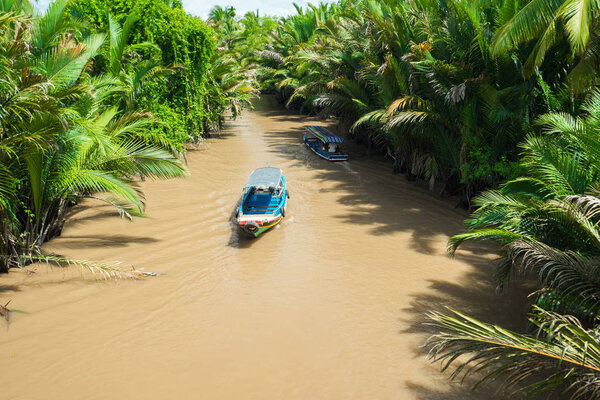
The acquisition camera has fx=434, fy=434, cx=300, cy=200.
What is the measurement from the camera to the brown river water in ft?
18.9

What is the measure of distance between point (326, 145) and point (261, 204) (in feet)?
27.4

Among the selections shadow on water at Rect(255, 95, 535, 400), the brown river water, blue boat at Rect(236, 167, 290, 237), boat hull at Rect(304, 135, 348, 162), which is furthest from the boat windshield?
boat hull at Rect(304, 135, 348, 162)

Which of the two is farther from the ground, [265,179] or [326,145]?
[326,145]

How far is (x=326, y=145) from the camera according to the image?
1888cm

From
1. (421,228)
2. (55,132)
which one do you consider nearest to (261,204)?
(421,228)

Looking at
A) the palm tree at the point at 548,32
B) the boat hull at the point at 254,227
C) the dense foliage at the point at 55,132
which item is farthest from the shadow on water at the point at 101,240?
the palm tree at the point at 548,32

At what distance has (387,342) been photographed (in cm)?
663

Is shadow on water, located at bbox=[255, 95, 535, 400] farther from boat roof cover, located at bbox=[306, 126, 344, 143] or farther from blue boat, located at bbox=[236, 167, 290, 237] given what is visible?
blue boat, located at bbox=[236, 167, 290, 237]

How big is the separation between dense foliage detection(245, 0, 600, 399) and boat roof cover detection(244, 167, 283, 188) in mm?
3341

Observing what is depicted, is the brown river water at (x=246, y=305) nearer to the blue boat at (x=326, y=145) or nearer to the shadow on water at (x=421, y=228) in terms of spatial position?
the shadow on water at (x=421, y=228)

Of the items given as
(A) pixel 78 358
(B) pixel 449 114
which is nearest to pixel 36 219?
(A) pixel 78 358

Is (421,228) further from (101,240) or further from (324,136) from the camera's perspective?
(324,136)

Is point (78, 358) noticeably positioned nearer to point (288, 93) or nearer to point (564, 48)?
point (564, 48)

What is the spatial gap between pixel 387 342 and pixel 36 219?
6813 mm
